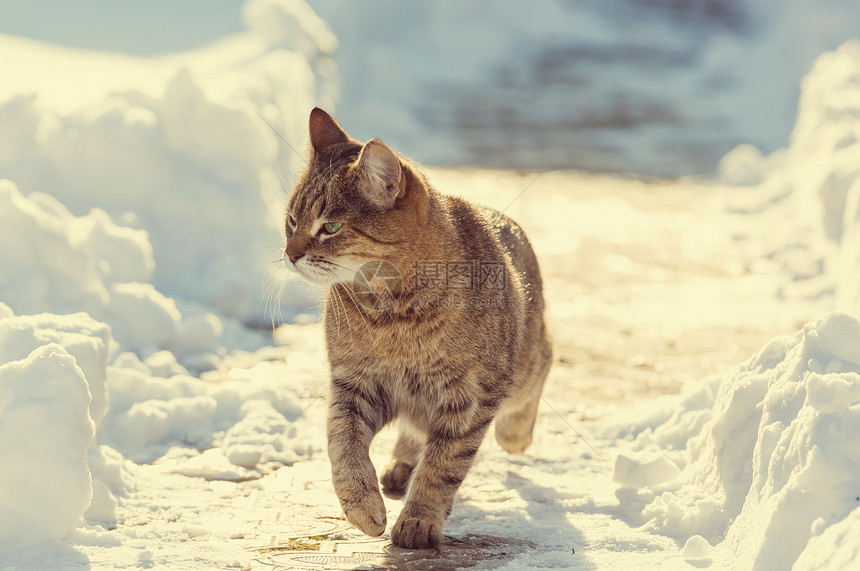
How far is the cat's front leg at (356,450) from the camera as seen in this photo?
2.83m

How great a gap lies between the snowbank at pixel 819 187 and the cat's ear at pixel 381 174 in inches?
125

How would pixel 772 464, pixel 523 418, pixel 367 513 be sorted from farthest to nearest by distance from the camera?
pixel 523 418
pixel 367 513
pixel 772 464

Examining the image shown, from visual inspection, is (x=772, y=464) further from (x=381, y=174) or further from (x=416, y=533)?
(x=381, y=174)

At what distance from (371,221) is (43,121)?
3.36 metres

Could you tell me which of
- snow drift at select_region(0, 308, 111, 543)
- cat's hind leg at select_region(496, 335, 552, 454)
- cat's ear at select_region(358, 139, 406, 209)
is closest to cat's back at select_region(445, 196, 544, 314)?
cat's hind leg at select_region(496, 335, 552, 454)

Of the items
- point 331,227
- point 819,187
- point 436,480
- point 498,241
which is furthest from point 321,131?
point 819,187

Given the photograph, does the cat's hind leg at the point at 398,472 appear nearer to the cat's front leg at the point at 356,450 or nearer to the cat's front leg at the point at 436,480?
the cat's front leg at the point at 356,450

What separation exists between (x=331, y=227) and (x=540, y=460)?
1.58 metres

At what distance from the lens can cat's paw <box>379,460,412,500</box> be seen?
357 cm

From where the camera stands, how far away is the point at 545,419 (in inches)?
176

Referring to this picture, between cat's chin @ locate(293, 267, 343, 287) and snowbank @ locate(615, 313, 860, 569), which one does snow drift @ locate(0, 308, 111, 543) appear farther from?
snowbank @ locate(615, 313, 860, 569)

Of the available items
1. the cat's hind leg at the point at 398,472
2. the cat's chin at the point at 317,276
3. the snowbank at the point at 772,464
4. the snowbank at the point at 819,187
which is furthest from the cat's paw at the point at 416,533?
the snowbank at the point at 819,187

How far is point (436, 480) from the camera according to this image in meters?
3.02

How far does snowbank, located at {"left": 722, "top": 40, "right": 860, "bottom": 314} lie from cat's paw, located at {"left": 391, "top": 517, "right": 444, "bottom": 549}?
10.3 feet
